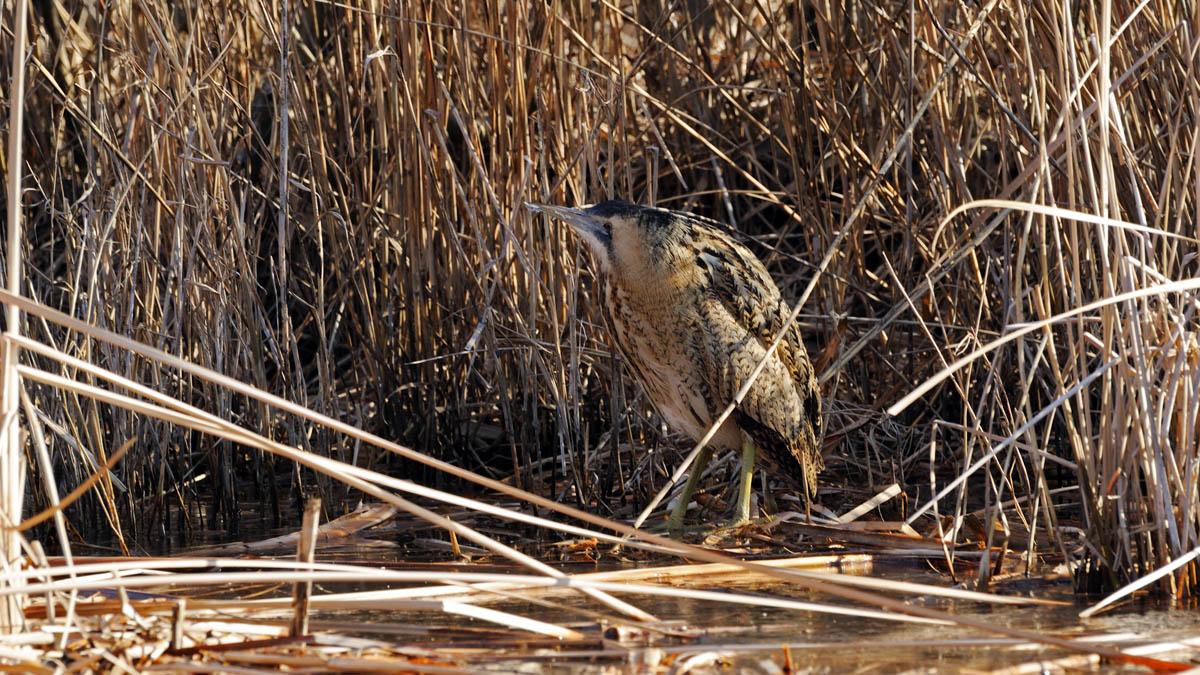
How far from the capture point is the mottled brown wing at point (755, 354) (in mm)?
3566

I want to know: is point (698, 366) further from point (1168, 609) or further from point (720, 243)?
point (1168, 609)

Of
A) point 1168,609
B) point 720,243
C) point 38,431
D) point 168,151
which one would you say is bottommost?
point 1168,609

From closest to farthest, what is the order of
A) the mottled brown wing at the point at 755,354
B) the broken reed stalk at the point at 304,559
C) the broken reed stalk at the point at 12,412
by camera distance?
the broken reed stalk at the point at 12,412 < the broken reed stalk at the point at 304,559 < the mottled brown wing at the point at 755,354

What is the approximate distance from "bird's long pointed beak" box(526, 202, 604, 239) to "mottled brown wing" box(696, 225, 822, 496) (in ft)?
0.90

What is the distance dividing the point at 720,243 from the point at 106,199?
1582 mm

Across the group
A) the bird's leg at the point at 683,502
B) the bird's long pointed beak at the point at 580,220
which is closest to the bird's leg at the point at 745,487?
the bird's leg at the point at 683,502

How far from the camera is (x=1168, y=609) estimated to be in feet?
8.41

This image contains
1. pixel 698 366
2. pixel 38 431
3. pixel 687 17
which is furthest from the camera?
pixel 687 17

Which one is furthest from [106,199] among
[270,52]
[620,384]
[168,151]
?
[620,384]

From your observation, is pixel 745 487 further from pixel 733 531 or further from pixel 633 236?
pixel 633 236

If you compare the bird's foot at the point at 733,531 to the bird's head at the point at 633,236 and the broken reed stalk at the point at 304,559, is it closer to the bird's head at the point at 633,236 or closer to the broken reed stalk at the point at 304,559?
the bird's head at the point at 633,236

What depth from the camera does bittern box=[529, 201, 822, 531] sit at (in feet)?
11.5

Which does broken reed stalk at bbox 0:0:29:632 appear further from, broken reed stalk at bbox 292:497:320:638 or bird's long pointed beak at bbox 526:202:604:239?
bird's long pointed beak at bbox 526:202:604:239

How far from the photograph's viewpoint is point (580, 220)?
11.4ft
